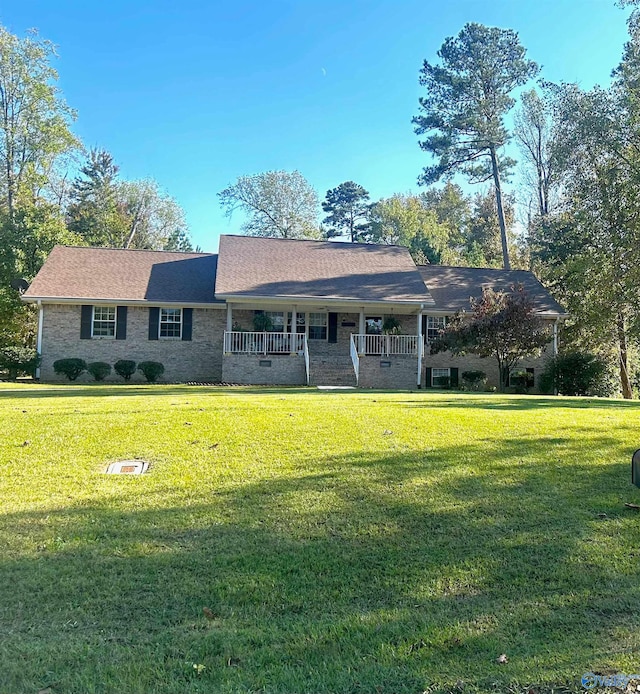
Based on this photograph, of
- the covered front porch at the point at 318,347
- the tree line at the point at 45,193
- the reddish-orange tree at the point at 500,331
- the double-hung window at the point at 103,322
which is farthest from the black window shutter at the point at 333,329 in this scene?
the tree line at the point at 45,193

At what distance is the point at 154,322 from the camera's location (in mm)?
20438

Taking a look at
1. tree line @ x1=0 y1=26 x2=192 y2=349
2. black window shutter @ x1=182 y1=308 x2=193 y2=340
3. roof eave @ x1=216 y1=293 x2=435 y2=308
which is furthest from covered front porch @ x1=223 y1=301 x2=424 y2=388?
tree line @ x1=0 y1=26 x2=192 y2=349

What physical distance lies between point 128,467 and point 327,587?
2933mm

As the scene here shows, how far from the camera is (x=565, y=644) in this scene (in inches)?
107

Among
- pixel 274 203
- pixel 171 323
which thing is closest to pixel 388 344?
pixel 171 323

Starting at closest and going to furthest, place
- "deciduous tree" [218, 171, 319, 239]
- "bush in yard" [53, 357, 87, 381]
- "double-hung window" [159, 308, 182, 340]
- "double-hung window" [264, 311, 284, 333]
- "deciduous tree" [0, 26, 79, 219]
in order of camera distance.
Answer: "bush in yard" [53, 357, 87, 381], "double-hung window" [159, 308, 182, 340], "double-hung window" [264, 311, 284, 333], "deciduous tree" [0, 26, 79, 219], "deciduous tree" [218, 171, 319, 239]

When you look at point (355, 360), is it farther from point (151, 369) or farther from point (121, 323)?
point (121, 323)

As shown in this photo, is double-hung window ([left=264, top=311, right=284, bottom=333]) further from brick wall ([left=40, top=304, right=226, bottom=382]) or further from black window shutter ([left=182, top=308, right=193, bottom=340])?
black window shutter ([left=182, top=308, right=193, bottom=340])

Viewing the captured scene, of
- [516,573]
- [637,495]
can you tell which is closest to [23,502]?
[516,573]

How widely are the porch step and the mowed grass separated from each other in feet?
40.2

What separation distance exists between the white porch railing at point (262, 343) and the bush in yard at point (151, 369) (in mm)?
2705

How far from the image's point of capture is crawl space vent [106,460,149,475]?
529cm

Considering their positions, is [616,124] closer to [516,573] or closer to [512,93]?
[512,93]

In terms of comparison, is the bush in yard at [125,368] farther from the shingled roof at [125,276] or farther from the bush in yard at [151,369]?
the shingled roof at [125,276]
